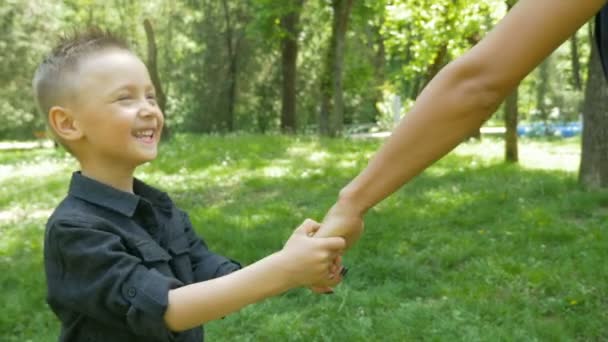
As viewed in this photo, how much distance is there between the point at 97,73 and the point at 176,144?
1253 cm

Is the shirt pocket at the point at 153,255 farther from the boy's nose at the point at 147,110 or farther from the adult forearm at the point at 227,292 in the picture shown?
the boy's nose at the point at 147,110

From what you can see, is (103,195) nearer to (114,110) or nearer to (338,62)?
(114,110)

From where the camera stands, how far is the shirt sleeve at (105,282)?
1.67 metres

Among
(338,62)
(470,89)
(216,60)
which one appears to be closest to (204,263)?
(470,89)

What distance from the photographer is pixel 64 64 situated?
6.39ft

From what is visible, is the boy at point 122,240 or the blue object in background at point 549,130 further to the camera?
the blue object in background at point 549,130

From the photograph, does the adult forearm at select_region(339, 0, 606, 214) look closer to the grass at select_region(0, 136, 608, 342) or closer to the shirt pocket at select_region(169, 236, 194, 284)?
the shirt pocket at select_region(169, 236, 194, 284)

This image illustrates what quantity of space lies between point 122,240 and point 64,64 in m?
0.53

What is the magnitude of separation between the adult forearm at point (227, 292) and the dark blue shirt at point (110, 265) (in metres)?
0.05

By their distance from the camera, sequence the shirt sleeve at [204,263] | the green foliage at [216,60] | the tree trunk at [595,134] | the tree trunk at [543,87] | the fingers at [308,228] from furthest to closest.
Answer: the tree trunk at [543,87] < the green foliage at [216,60] < the tree trunk at [595,134] < the shirt sleeve at [204,263] < the fingers at [308,228]

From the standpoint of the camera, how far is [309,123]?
116 ft

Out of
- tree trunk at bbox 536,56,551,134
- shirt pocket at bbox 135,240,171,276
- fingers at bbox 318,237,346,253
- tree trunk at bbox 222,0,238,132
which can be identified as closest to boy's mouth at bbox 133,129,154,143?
shirt pocket at bbox 135,240,171,276

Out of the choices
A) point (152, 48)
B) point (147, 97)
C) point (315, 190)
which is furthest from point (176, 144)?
point (147, 97)

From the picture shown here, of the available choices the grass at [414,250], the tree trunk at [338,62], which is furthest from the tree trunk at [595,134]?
the tree trunk at [338,62]
